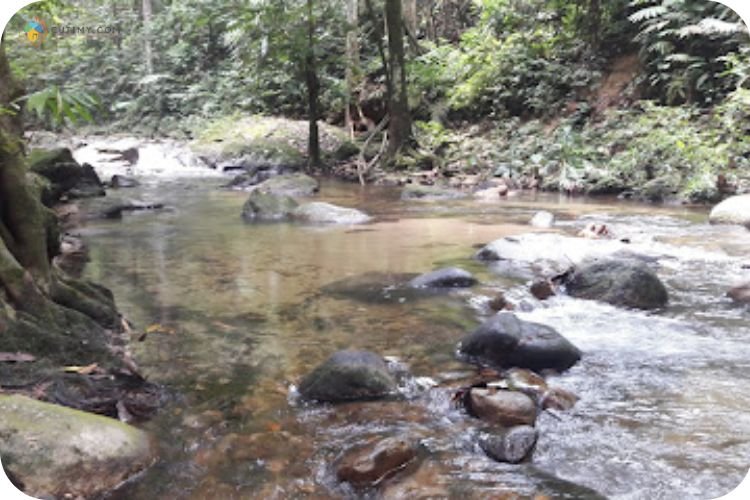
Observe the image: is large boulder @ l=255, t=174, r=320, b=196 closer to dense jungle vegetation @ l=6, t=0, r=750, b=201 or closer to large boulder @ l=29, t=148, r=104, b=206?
large boulder @ l=29, t=148, r=104, b=206

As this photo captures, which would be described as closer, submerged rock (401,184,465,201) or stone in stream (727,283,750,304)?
stone in stream (727,283,750,304)

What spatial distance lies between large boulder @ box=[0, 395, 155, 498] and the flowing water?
127 mm

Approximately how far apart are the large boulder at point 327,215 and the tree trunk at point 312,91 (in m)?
6.92

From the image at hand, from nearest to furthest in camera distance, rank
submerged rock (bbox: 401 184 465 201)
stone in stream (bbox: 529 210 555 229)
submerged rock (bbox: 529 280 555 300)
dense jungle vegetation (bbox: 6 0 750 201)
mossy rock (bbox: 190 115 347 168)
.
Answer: submerged rock (bbox: 529 280 555 300)
stone in stream (bbox: 529 210 555 229)
dense jungle vegetation (bbox: 6 0 750 201)
submerged rock (bbox: 401 184 465 201)
mossy rock (bbox: 190 115 347 168)

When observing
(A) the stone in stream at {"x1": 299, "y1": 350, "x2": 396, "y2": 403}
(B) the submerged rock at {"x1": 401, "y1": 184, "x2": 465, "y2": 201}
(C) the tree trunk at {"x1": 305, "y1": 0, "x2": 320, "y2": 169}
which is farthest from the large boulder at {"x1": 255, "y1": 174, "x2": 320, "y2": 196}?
(A) the stone in stream at {"x1": 299, "y1": 350, "x2": 396, "y2": 403}

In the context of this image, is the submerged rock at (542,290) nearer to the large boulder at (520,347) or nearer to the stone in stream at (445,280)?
the stone in stream at (445,280)

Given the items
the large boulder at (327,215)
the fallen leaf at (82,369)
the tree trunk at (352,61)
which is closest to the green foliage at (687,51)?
the large boulder at (327,215)

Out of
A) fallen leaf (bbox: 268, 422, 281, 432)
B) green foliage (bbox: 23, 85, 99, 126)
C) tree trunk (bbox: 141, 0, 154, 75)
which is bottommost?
fallen leaf (bbox: 268, 422, 281, 432)

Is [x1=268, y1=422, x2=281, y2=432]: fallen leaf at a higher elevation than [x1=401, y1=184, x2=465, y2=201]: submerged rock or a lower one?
lower

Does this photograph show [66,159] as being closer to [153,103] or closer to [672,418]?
[672,418]

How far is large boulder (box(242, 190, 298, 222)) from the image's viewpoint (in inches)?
392

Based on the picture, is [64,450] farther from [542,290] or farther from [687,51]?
[687,51]

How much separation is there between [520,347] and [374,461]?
1.47 meters

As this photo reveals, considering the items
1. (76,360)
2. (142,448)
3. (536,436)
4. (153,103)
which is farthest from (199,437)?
(153,103)
